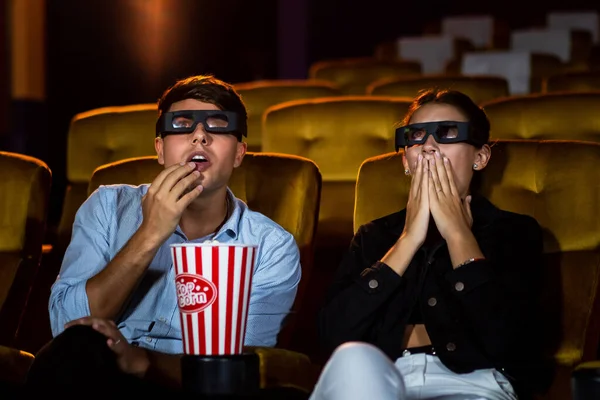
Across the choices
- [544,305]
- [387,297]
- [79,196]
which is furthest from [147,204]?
[79,196]

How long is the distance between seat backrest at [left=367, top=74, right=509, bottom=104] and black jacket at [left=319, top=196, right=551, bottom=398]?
95.4 inches

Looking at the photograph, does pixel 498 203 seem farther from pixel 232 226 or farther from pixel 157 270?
pixel 157 270

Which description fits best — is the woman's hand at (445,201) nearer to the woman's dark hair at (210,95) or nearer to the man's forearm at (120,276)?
the woman's dark hair at (210,95)

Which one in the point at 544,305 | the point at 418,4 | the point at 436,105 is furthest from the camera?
the point at 418,4

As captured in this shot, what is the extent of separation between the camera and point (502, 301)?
2410 mm

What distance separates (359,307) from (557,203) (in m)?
0.76

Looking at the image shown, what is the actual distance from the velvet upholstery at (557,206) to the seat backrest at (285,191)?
14 centimetres

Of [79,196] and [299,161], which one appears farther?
[79,196]

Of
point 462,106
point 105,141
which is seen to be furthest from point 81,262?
point 105,141

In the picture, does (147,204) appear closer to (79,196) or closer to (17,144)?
(79,196)

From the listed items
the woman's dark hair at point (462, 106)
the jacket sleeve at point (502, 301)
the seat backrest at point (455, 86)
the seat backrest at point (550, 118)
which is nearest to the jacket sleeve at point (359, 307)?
the jacket sleeve at point (502, 301)

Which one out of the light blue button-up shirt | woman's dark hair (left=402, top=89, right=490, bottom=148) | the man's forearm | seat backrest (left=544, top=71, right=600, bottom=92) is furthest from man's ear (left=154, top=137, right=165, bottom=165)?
seat backrest (left=544, top=71, right=600, bottom=92)

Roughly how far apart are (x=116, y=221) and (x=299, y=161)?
62cm

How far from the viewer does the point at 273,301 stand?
2.69 m
